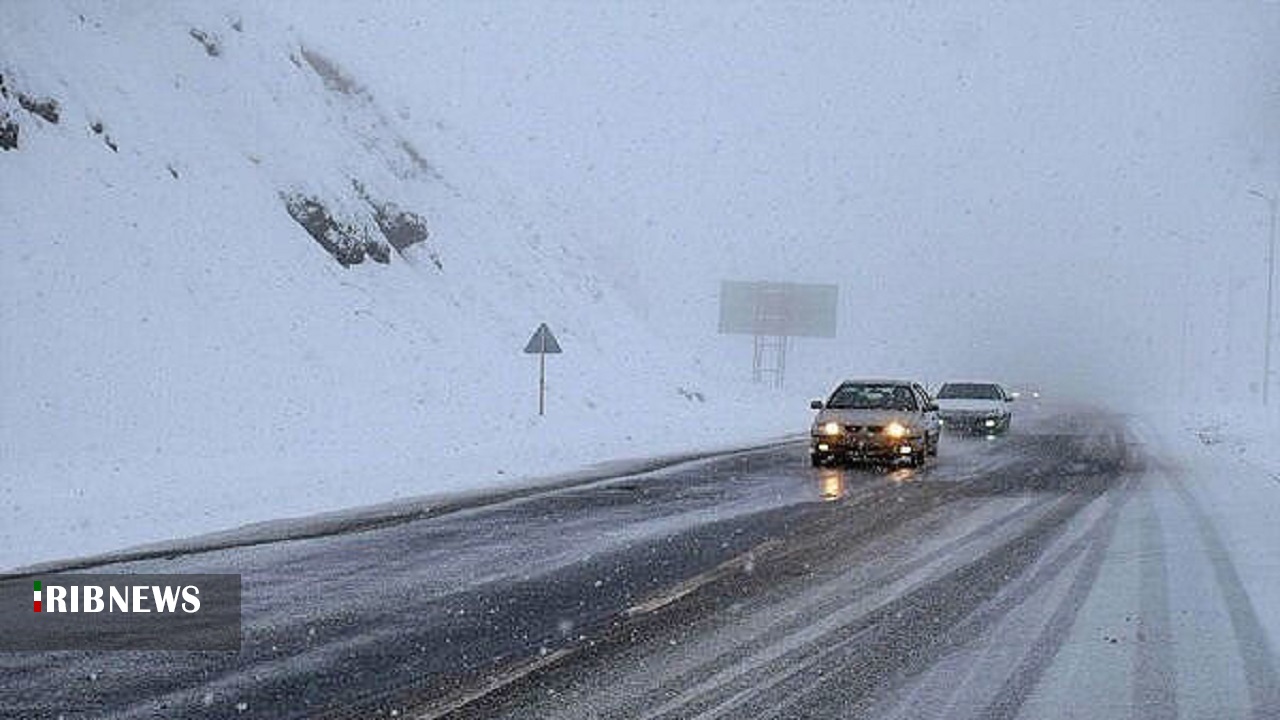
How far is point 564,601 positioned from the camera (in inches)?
337

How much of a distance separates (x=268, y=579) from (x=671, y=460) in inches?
537

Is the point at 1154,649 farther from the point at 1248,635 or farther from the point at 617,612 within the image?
the point at 617,612

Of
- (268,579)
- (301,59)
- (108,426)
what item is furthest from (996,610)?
(301,59)

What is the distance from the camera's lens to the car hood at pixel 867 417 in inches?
832

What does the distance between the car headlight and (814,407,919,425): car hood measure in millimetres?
82

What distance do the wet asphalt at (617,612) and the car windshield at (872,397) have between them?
21.5 ft

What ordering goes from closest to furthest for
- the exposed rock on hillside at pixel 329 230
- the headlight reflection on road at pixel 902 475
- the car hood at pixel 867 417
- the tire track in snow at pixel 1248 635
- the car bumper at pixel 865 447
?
the tire track in snow at pixel 1248 635 < the headlight reflection on road at pixel 902 475 < the car bumper at pixel 865 447 < the car hood at pixel 867 417 < the exposed rock on hillside at pixel 329 230

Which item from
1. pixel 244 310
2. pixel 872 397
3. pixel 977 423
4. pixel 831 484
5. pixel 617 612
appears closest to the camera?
pixel 617 612

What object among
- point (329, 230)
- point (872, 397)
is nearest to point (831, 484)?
point (872, 397)

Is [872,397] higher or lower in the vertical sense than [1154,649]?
higher

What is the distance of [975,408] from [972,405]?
0.67 feet

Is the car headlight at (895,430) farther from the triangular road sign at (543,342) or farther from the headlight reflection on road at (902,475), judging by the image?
the triangular road sign at (543,342)

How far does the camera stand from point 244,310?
91.1ft

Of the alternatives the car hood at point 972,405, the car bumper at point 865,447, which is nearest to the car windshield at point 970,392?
the car hood at point 972,405
